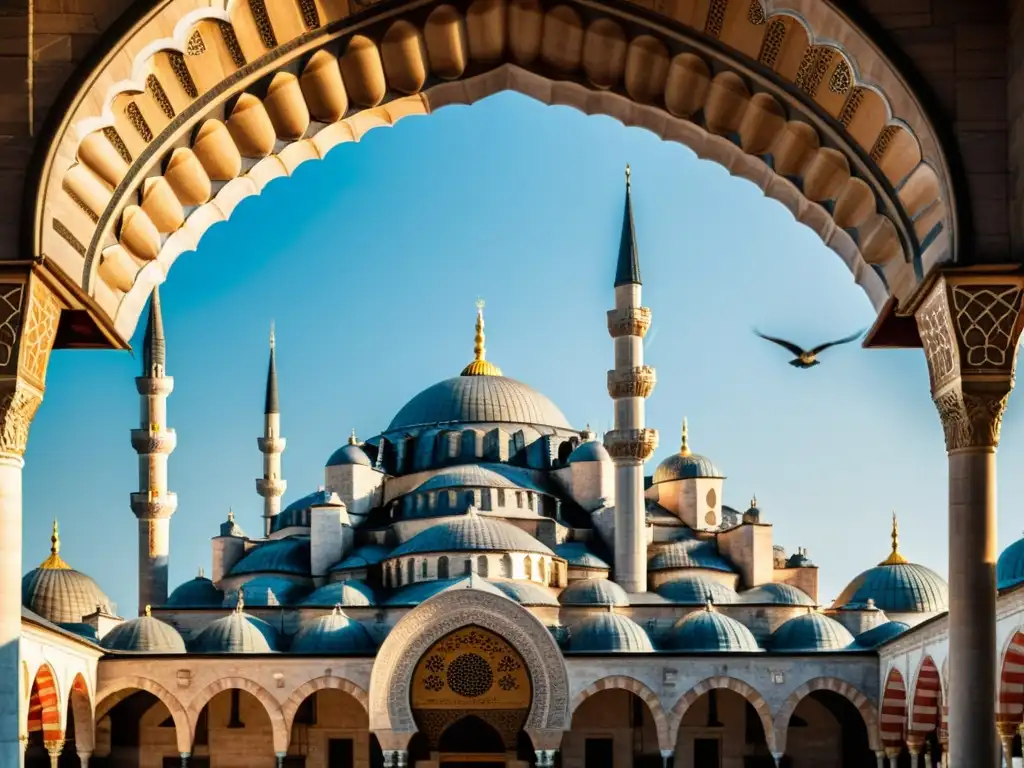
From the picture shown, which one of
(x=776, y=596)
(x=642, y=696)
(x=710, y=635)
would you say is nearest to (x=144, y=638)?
(x=642, y=696)

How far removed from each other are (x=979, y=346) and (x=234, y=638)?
22.2 m

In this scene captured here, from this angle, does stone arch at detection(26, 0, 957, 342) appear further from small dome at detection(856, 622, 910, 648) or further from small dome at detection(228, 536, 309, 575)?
small dome at detection(228, 536, 309, 575)

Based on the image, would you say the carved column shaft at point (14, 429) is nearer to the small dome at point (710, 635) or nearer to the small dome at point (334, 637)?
the small dome at point (334, 637)

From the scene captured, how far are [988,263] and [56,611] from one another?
1128 inches

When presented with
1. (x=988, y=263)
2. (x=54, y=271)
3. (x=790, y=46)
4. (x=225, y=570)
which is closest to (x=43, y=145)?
(x=54, y=271)

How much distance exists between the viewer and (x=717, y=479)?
36.0m

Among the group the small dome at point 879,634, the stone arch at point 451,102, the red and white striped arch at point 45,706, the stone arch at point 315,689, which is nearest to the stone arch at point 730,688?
the small dome at point 879,634

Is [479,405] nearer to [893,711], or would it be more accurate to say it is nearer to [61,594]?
[61,594]

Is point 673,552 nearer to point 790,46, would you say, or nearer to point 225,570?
point 225,570

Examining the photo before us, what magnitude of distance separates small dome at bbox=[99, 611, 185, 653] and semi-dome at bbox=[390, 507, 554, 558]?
188 inches

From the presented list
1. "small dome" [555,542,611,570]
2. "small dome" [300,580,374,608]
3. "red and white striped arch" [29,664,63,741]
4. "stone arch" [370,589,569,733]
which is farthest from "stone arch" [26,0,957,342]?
"small dome" [555,542,611,570]

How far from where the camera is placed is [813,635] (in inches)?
1115

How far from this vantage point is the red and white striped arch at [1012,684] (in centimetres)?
1934

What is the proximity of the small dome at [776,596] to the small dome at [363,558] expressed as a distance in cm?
659
